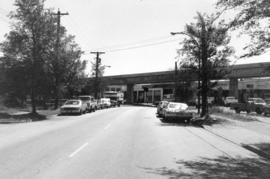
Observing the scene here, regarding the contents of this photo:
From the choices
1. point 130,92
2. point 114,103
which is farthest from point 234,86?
point 130,92

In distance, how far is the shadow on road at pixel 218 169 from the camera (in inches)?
364

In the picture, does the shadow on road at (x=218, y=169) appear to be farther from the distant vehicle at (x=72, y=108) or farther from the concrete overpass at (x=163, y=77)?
the concrete overpass at (x=163, y=77)

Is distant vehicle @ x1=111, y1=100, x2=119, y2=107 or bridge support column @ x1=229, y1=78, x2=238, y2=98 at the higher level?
bridge support column @ x1=229, y1=78, x2=238, y2=98

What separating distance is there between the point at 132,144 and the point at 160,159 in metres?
3.54

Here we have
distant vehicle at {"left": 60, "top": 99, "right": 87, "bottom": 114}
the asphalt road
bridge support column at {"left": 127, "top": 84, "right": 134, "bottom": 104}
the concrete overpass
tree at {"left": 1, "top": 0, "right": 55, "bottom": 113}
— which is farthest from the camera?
bridge support column at {"left": 127, "top": 84, "right": 134, "bottom": 104}

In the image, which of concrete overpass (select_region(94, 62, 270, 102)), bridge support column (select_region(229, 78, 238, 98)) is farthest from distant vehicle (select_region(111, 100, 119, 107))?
bridge support column (select_region(229, 78, 238, 98))

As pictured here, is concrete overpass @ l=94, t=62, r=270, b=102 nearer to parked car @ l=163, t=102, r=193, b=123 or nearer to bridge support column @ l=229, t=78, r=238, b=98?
bridge support column @ l=229, t=78, r=238, b=98

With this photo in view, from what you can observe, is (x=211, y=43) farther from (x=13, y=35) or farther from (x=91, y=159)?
(x=91, y=159)

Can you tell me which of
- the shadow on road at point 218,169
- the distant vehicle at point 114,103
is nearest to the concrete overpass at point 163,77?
the distant vehicle at point 114,103

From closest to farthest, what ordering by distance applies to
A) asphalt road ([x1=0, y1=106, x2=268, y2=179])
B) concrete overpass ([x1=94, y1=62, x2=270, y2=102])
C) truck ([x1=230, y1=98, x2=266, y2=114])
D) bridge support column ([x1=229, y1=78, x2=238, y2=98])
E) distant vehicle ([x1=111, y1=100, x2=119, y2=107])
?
asphalt road ([x1=0, y1=106, x2=268, y2=179]), truck ([x1=230, y1=98, x2=266, y2=114]), concrete overpass ([x1=94, y1=62, x2=270, y2=102]), distant vehicle ([x1=111, y1=100, x2=119, y2=107]), bridge support column ([x1=229, y1=78, x2=238, y2=98])

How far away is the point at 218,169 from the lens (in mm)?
10055

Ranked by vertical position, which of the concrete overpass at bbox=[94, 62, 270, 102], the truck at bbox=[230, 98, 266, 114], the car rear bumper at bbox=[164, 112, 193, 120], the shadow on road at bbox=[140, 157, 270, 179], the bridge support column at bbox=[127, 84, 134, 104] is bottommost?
the shadow on road at bbox=[140, 157, 270, 179]

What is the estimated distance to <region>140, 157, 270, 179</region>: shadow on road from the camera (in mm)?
9242

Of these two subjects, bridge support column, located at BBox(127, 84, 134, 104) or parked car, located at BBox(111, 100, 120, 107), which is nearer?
parked car, located at BBox(111, 100, 120, 107)
